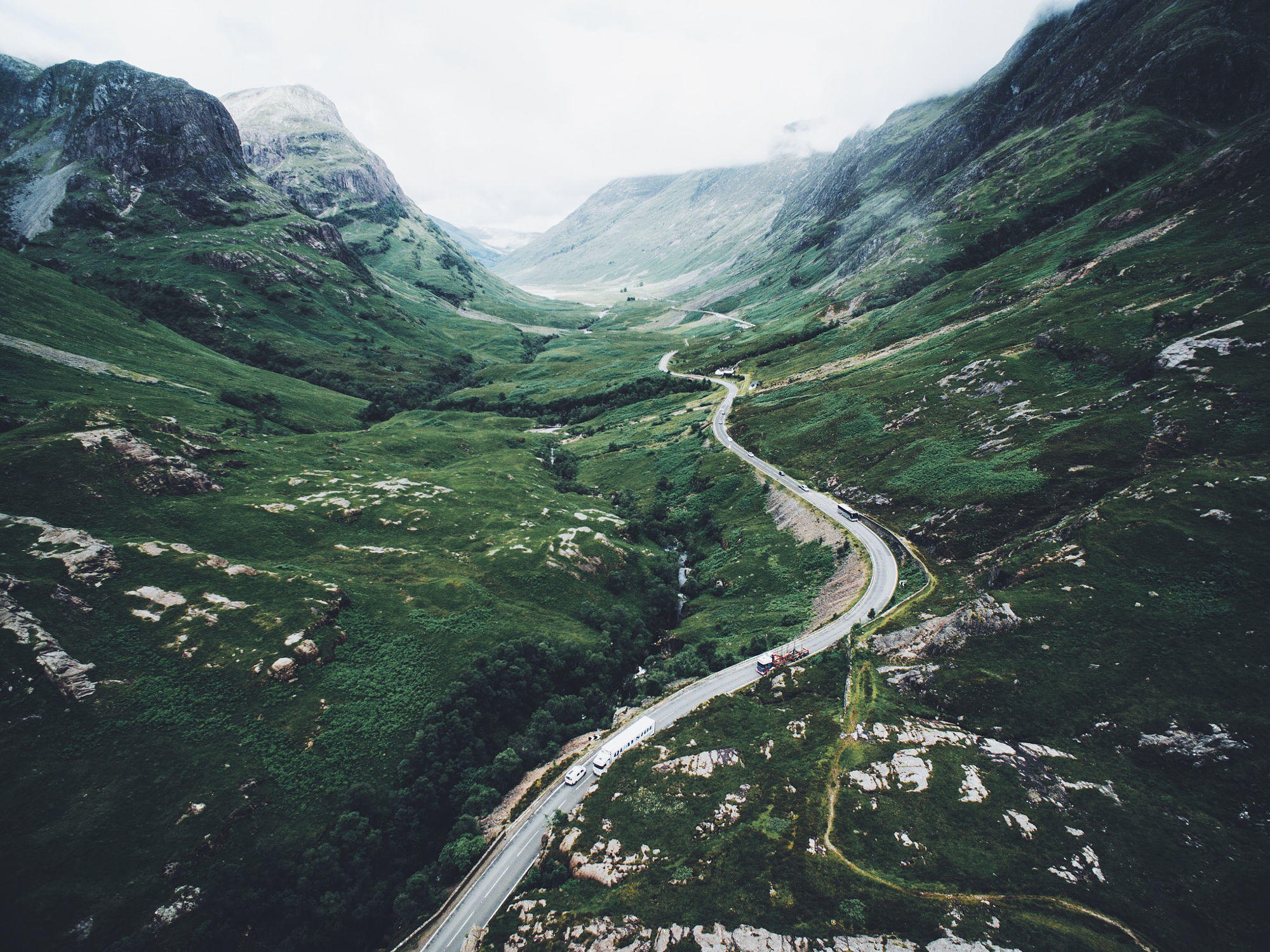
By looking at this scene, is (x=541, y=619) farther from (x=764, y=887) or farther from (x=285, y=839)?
(x=764, y=887)

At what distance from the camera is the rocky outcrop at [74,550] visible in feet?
212

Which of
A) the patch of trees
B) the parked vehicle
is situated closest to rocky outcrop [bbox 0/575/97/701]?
the patch of trees

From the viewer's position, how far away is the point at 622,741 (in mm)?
59500

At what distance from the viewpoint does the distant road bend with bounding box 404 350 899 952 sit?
46.7 meters

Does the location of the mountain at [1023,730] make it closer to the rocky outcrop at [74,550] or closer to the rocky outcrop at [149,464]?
the rocky outcrop at [74,550]

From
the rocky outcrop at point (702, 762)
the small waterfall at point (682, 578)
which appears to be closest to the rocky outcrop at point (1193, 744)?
the rocky outcrop at point (702, 762)

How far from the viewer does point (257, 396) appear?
16488cm

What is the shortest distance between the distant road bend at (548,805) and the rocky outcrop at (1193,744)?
29664 millimetres

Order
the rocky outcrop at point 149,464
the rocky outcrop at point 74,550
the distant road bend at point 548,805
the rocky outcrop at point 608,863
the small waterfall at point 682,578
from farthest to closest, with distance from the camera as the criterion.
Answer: the small waterfall at point 682,578 < the rocky outcrop at point 149,464 < the rocky outcrop at point 74,550 < the distant road bend at point 548,805 < the rocky outcrop at point 608,863

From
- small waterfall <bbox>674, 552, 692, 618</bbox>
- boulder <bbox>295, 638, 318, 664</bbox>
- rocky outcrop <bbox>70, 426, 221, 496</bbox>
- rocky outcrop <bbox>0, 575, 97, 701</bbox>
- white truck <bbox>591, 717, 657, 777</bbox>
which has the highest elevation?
rocky outcrop <bbox>70, 426, 221, 496</bbox>

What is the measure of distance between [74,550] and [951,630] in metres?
112

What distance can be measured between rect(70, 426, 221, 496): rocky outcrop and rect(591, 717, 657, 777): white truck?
8749cm

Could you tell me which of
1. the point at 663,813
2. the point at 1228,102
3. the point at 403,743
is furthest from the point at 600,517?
the point at 1228,102

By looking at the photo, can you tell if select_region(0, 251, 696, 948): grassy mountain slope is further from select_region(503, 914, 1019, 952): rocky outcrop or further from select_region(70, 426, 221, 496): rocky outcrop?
select_region(503, 914, 1019, 952): rocky outcrop
